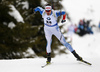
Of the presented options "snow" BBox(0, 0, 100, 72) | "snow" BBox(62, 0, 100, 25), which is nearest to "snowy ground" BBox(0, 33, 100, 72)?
"snow" BBox(0, 0, 100, 72)

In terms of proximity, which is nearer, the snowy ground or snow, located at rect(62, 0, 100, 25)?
the snowy ground

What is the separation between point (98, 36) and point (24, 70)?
17970 millimetres

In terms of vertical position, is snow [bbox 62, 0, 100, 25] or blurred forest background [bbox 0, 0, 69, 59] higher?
blurred forest background [bbox 0, 0, 69, 59]

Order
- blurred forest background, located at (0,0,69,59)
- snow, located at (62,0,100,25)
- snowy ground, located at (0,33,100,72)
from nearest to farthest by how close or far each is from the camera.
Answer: snowy ground, located at (0,33,100,72) → blurred forest background, located at (0,0,69,59) → snow, located at (62,0,100,25)

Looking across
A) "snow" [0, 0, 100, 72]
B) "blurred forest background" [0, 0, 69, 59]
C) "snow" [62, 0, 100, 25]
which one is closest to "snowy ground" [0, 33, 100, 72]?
"snow" [0, 0, 100, 72]

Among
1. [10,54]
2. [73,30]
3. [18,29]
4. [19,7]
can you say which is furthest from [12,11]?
[73,30]

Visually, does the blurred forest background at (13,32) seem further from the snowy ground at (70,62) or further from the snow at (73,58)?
the snowy ground at (70,62)

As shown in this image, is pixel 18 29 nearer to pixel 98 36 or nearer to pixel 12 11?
pixel 12 11

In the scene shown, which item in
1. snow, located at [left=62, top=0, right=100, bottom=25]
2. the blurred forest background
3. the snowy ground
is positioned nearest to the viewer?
the snowy ground

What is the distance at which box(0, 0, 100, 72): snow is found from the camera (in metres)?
4.89

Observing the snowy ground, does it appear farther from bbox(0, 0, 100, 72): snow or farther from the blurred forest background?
the blurred forest background

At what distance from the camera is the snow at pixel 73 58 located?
489cm

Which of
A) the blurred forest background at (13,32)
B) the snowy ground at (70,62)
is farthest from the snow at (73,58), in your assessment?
the blurred forest background at (13,32)

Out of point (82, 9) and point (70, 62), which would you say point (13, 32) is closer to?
point (70, 62)
